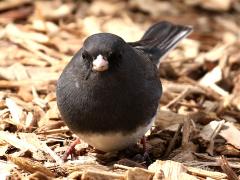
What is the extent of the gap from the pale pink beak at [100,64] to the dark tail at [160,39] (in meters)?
0.88

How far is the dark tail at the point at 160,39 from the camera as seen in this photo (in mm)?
3587

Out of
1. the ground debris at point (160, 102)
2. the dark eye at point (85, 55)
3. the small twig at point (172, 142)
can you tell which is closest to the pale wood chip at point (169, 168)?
the ground debris at point (160, 102)

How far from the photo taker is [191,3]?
5137mm

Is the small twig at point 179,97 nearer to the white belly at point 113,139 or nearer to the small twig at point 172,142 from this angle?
the small twig at point 172,142

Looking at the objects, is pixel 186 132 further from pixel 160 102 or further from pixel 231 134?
pixel 160 102

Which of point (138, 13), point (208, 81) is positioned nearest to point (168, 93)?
point (208, 81)

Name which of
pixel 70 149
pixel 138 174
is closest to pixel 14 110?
pixel 70 149

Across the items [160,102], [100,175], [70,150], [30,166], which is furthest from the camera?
[160,102]

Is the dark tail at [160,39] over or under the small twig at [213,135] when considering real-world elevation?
over

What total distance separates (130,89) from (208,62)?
153cm

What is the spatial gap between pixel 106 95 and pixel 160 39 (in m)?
1.18

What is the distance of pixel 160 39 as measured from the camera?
12.5ft

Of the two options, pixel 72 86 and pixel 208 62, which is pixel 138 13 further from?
pixel 72 86

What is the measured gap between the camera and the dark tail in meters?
3.59
